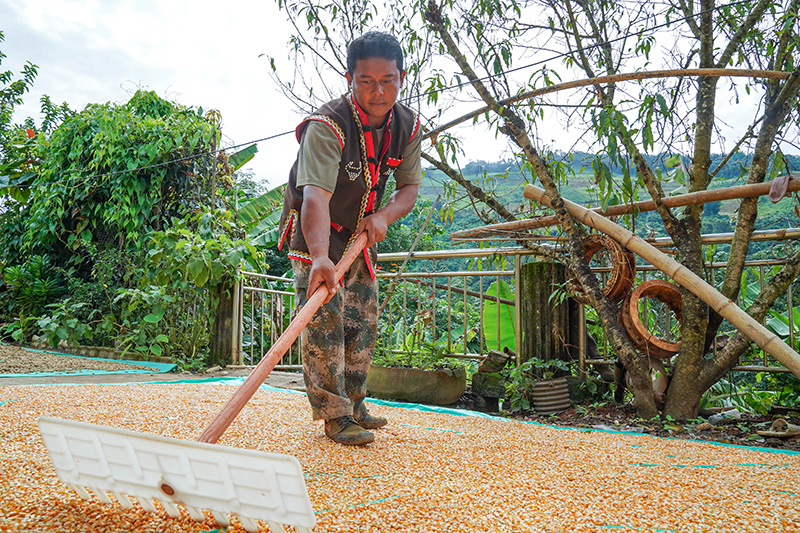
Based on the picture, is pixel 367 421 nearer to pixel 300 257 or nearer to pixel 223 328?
pixel 300 257

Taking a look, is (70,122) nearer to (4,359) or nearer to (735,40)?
(4,359)

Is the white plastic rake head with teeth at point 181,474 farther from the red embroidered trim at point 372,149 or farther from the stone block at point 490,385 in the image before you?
the stone block at point 490,385

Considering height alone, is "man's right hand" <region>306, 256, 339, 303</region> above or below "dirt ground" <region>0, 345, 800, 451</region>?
above

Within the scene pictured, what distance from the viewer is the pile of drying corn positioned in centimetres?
110

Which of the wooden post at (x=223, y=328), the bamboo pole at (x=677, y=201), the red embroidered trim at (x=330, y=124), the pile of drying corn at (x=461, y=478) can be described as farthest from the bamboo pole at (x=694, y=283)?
the wooden post at (x=223, y=328)

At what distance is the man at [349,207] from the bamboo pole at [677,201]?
129 centimetres

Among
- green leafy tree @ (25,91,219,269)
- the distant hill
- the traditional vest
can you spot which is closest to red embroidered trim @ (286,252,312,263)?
the traditional vest

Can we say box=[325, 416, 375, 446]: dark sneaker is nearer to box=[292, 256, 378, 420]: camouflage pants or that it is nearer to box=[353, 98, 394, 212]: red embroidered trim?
box=[292, 256, 378, 420]: camouflage pants

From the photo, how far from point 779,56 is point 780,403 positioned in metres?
1.86

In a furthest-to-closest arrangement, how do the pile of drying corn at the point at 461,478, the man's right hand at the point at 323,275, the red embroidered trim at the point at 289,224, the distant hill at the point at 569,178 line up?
the distant hill at the point at 569,178 < the red embroidered trim at the point at 289,224 < the man's right hand at the point at 323,275 < the pile of drying corn at the point at 461,478

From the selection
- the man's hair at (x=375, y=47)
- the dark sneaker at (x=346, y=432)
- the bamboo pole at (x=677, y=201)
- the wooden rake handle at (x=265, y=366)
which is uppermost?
the man's hair at (x=375, y=47)

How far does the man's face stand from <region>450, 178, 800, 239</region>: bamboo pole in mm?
1525

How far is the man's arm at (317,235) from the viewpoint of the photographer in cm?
158

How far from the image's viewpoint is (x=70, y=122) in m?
6.55
